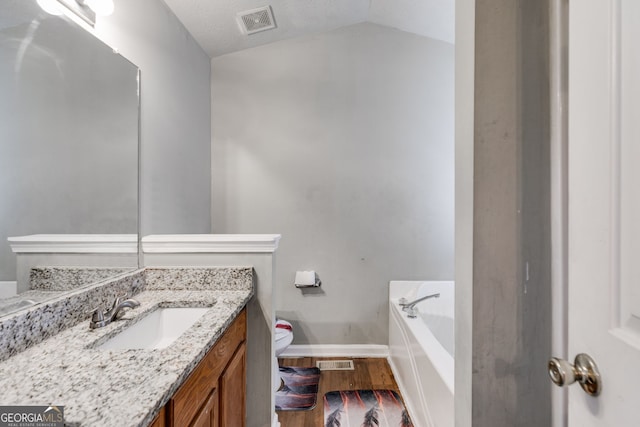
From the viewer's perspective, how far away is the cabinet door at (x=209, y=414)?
→ 87cm

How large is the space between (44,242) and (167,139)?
98 cm

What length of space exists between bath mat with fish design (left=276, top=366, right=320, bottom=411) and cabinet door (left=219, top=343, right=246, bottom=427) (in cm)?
57

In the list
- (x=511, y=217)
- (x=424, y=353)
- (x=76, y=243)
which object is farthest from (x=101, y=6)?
(x=424, y=353)

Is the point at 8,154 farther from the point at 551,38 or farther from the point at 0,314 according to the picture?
the point at 551,38

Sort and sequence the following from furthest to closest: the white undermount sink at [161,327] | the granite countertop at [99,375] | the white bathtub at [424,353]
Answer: the white bathtub at [424,353] < the white undermount sink at [161,327] < the granite countertop at [99,375]

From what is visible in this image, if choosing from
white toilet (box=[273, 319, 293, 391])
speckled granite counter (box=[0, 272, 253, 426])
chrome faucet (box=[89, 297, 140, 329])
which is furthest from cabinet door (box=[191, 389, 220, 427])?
white toilet (box=[273, 319, 293, 391])

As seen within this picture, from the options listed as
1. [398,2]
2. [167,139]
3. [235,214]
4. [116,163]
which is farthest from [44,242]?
[398,2]

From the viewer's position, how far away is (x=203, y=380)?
2.99ft

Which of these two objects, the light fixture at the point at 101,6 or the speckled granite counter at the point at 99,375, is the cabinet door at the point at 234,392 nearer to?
the speckled granite counter at the point at 99,375

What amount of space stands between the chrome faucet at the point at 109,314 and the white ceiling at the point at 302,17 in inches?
71.4

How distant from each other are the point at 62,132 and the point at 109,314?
681mm

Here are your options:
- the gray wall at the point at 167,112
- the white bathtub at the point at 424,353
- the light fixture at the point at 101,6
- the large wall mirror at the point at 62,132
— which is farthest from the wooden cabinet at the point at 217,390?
the light fixture at the point at 101,6

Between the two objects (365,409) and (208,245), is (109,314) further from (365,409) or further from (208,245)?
(365,409)

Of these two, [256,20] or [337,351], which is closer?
[256,20]
